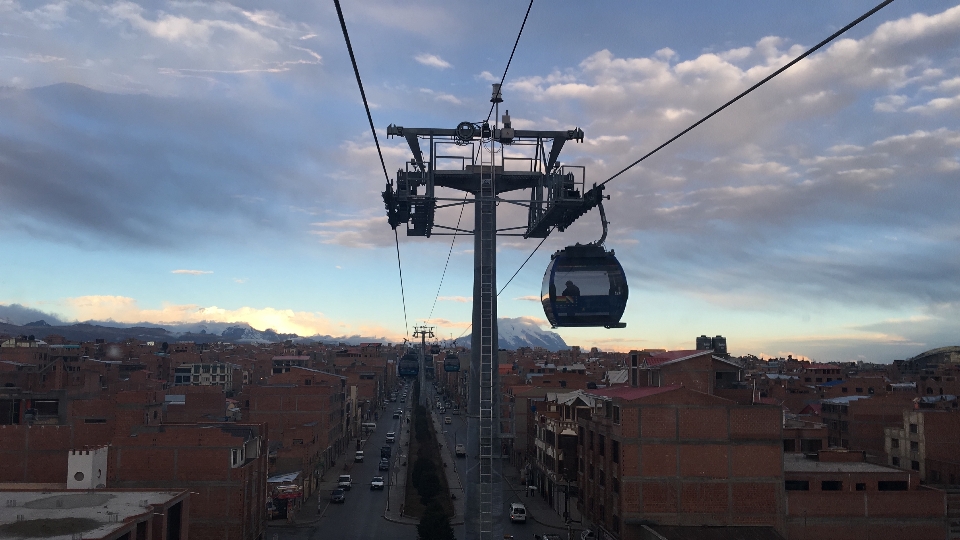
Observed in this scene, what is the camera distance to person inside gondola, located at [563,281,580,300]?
17.9 m

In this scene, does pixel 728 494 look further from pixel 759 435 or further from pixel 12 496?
pixel 12 496

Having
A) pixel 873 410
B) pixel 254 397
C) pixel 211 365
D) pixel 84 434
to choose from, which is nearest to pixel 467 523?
pixel 84 434

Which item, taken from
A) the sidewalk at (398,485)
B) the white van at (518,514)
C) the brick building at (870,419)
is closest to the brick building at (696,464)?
the white van at (518,514)

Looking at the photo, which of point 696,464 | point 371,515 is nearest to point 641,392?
point 696,464

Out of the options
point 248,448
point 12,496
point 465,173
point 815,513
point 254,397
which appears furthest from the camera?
point 254,397

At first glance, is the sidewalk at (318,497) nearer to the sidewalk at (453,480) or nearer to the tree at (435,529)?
the sidewalk at (453,480)

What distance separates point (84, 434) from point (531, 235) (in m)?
33.6

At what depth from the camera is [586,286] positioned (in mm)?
17953

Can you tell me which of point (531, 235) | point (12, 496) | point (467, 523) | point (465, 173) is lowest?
point (12, 496)

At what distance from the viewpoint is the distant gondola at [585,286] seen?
17.9 meters

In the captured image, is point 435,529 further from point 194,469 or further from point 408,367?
point 408,367

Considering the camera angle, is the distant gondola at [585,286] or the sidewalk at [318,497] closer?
the distant gondola at [585,286]

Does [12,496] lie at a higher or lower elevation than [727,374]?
lower

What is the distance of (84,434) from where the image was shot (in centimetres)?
4169
